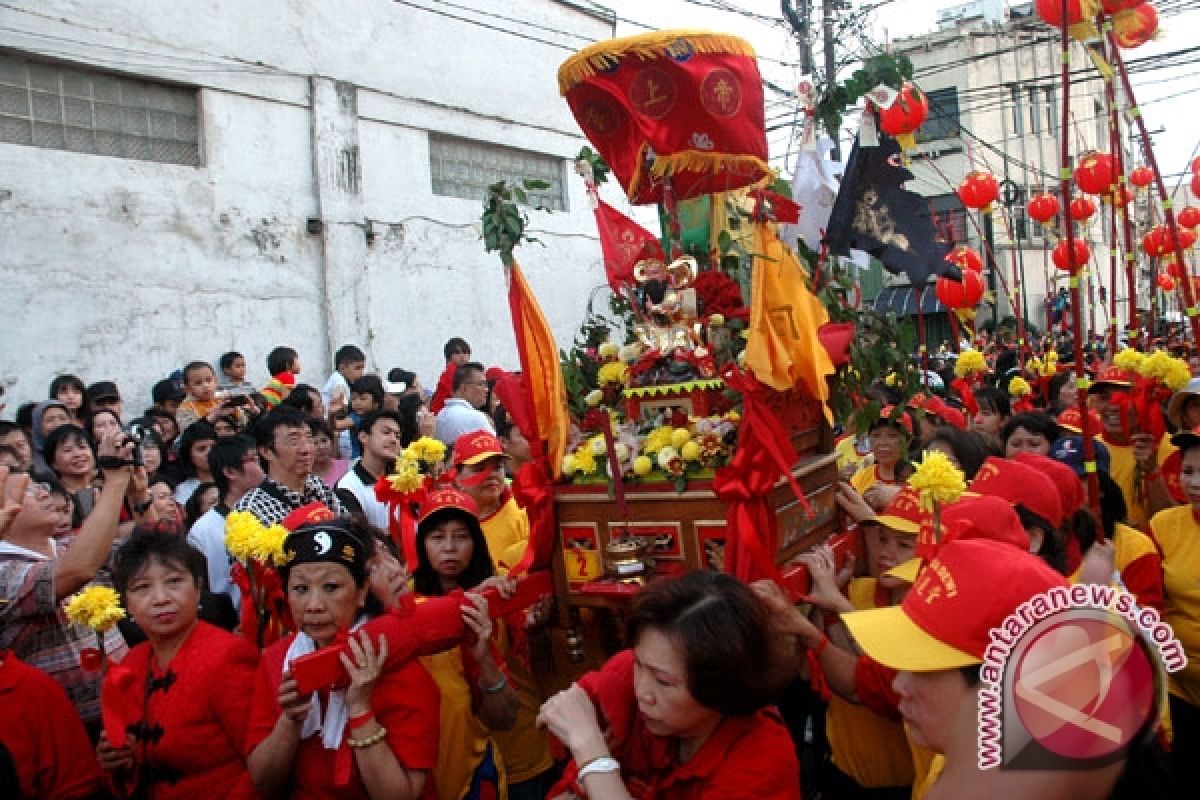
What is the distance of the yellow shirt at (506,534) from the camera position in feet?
12.5

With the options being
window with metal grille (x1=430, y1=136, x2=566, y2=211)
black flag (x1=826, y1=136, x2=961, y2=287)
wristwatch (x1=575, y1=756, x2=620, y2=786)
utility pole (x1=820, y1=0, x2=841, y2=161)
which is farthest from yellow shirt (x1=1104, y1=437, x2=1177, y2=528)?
utility pole (x1=820, y1=0, x2=841, y2=161)

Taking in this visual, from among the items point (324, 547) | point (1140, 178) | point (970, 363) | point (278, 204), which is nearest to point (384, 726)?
point (324, 547)

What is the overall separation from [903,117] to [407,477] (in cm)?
257

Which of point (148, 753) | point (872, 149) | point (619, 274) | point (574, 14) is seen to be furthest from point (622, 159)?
point (574, 14)

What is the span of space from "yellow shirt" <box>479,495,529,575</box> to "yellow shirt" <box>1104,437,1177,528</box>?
3092mm

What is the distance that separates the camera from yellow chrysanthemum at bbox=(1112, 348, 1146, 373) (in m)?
4.80

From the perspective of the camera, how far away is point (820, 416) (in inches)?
144

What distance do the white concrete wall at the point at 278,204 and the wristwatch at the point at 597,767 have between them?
779cm

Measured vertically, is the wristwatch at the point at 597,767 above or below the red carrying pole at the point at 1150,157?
below

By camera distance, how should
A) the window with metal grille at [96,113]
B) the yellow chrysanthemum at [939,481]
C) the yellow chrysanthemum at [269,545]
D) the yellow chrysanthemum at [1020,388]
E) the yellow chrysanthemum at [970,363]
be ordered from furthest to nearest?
the window with metal grille at [96,113] < the yellow chrysanthemum at [970,363] < the yellow chrysanthemum at [1020,388] < the yellow chrysanthemum at [269,545] < the yellow chrysanthemum at [939,481]

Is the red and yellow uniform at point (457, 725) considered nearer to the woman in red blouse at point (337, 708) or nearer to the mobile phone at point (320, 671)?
the woman in red blouse at point (337, 708)

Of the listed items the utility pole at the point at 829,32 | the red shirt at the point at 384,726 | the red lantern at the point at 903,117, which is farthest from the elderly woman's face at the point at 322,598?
the utility pole at the point at 829,32

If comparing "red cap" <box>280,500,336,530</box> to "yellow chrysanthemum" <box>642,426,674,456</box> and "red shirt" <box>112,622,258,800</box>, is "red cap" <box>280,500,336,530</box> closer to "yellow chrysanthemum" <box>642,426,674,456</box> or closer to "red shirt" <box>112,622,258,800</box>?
"red shirt" <box>112,622,258,800</box>

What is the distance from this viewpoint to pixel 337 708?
2.32 metres
